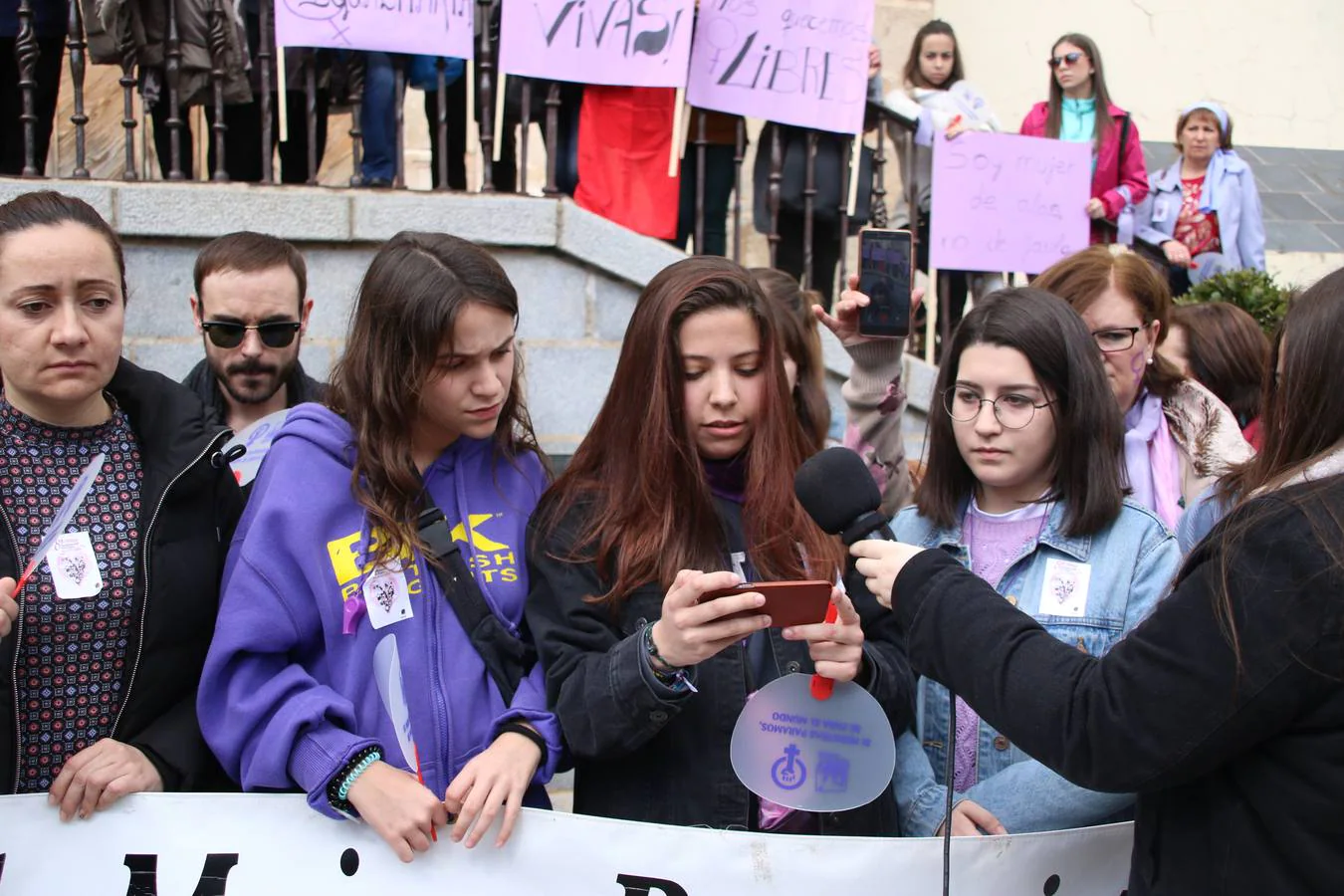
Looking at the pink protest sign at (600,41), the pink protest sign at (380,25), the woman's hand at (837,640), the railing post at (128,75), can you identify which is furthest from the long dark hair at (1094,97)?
the woman's hand at (837,640)

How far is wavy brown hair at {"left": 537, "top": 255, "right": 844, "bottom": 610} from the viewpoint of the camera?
2414 millimetres

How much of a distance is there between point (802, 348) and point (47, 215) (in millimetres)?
1915

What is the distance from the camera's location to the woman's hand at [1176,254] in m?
6.87

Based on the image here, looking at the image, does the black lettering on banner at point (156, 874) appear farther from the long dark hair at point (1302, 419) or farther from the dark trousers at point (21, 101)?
the dark trousers at point (21, 101)

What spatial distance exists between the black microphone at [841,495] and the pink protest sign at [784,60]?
13.1ft

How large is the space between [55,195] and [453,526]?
98cm

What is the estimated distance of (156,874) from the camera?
2.29 metres

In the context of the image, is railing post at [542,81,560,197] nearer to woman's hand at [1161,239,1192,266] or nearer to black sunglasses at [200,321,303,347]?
black sunglasses at [200,321,303,347]

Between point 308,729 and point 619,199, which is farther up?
point 619,199

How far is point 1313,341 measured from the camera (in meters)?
1.77

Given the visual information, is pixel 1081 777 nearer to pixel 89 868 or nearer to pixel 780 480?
pixel 780 480

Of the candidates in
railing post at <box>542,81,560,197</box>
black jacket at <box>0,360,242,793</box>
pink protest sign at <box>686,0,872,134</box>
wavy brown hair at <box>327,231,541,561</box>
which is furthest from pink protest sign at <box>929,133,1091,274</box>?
black jacket at <box>0,360,242,793</box>

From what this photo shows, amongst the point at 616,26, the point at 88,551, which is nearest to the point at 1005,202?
the point at 616,26

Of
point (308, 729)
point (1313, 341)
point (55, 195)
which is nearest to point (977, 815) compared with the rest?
point (1313, 341)
